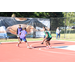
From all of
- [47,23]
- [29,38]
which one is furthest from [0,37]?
[47,23]

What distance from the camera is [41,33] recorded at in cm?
1923

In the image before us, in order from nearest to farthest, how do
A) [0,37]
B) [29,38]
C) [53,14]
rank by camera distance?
[0,37] < [29,38] < [53,14]

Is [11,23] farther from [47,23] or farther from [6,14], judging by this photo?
[6,14]

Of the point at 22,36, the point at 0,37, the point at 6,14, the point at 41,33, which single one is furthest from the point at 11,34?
the point at 6,14

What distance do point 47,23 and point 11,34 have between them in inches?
226

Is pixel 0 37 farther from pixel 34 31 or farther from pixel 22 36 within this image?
pixel 22 36

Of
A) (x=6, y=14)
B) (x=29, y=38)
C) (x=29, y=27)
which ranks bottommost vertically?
(x=29, y=38)

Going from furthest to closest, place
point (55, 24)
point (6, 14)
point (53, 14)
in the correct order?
1. point (53, 14)
2. point (6, 14)
3. point (55, 24)

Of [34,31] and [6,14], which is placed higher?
[6,14]

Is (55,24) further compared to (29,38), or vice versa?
(55,24)

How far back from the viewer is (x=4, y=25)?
57.6 ft

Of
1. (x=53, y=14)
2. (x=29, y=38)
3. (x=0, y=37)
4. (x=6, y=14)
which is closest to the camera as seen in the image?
(x=0, y=37)

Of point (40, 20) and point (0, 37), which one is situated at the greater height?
point (40, 20)

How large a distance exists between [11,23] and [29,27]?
2667mm
